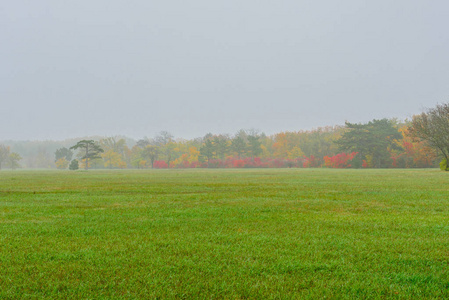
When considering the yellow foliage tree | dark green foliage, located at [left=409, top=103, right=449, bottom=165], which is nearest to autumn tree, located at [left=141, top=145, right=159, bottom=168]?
the yellow foliage tree

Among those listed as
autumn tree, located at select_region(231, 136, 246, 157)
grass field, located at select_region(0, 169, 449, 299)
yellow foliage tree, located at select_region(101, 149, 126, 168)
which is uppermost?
autumn tree, located at select_region(231, 136, 246, 157)

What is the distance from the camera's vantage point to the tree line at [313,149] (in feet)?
199

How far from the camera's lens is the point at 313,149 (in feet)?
349

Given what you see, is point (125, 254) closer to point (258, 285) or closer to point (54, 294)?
point (54, 294)

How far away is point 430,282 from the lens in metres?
4.59

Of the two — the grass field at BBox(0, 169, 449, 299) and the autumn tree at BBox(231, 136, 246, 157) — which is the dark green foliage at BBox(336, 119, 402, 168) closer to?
the autumn tree at BBox(231, 136, 246, 157)

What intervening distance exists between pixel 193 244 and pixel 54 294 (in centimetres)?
270

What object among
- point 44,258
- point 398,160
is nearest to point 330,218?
point 44,258

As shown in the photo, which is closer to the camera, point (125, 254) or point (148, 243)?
point (125, 254)

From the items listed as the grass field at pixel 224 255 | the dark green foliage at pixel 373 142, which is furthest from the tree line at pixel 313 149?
the grass field at pixel 224 255

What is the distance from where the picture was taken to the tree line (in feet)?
199

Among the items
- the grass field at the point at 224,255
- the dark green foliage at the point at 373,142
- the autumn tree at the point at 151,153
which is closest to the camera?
the grass field at the point at 224,255

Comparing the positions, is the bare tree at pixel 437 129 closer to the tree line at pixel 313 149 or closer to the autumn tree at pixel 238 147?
the tree line at pixel 313 149

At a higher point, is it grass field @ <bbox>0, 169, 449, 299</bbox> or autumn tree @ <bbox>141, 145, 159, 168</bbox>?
autumn tree @ <bbox>141, 145, 159, 168</bbox>
